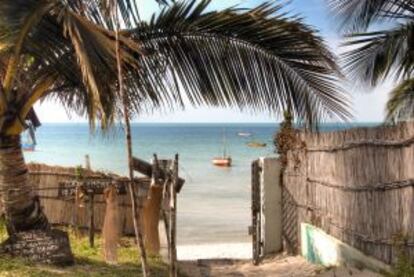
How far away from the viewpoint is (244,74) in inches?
236

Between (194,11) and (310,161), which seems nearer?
(194,11)

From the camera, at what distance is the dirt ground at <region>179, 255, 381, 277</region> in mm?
7344

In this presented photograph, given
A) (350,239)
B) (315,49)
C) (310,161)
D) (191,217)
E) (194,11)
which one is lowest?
(191,217)

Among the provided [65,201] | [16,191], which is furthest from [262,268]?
[65,201]

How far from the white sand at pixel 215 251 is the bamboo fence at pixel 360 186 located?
5.83 ft

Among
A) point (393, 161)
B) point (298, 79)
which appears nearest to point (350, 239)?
point (393, 161)

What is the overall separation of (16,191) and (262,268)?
362 centimetres

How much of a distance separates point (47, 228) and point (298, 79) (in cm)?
348

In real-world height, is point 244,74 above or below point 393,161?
above

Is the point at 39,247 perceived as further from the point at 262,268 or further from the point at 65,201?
the point at 65,201

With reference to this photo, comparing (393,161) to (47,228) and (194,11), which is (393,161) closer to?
(194,11)

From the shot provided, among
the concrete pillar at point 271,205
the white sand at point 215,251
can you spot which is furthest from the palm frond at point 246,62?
the white sand at point 215,251

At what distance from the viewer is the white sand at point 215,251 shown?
1050cm

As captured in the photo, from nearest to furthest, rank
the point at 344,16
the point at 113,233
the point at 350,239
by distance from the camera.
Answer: the point at 350,239 → the point at 113,233 → the point at 344,16
